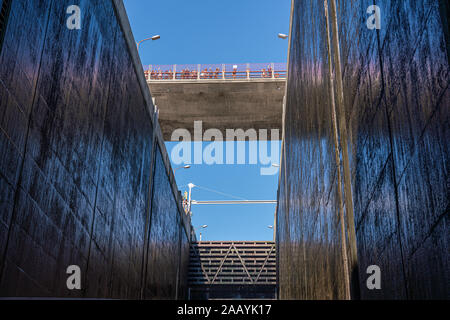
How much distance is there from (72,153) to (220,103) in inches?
863

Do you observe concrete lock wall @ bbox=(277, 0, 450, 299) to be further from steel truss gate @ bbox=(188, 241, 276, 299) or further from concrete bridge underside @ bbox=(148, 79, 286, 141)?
steel truss gate @ bbox=(188, 241, 276, 299)

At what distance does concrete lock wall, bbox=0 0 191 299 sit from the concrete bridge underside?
454 inches

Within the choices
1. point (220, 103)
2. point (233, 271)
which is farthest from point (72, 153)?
point (233, 271)

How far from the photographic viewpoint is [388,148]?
613 centimetres

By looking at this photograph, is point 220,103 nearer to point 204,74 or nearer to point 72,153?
point 204,74

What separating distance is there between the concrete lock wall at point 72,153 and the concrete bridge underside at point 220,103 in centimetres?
1152

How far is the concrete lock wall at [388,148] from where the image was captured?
4551 millimetres

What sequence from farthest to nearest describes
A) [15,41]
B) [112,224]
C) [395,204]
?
[112,224] → [15,41] → [395,204]

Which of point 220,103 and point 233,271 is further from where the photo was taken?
point 233,271

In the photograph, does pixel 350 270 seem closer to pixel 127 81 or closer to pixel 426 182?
pixel 426 182

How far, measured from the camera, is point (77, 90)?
1135 centimetres

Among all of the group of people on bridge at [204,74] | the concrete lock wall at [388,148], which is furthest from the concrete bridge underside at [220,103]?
the concrete lock wall at [388,148]
